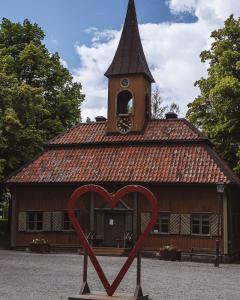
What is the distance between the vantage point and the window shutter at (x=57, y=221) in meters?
29.8

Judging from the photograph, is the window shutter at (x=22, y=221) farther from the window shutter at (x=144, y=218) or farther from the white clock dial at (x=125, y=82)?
the white clock dial at (x=125, y=82)

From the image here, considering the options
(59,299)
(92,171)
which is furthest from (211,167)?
(59,299)

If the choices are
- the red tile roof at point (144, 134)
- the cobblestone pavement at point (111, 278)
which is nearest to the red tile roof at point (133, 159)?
the red tile roof at point (144, 134)

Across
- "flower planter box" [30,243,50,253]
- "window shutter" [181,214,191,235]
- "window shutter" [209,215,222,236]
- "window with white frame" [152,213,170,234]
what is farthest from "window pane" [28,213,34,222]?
"window shutter" [209,215,222,236]

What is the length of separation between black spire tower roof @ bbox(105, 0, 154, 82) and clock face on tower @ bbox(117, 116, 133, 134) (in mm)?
2619

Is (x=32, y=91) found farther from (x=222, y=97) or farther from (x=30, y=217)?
(x=222, y=97)

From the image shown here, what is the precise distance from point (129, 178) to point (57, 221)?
481cm

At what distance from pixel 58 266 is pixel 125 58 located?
50.8 feet

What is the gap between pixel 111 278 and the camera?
1756 centimetres

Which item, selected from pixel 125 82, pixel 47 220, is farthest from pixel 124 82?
pixel 47 220

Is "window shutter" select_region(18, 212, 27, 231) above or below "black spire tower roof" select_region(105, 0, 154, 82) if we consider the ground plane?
below

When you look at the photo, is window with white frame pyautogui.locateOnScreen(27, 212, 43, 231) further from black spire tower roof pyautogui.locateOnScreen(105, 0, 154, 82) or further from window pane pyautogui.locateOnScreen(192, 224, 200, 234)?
black spire tower roof pyautogui.locateOnScreen(105, 0, 154, 82)

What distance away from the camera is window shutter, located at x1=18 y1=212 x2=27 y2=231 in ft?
99.7

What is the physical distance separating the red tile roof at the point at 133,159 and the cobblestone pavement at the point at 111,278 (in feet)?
18.8
